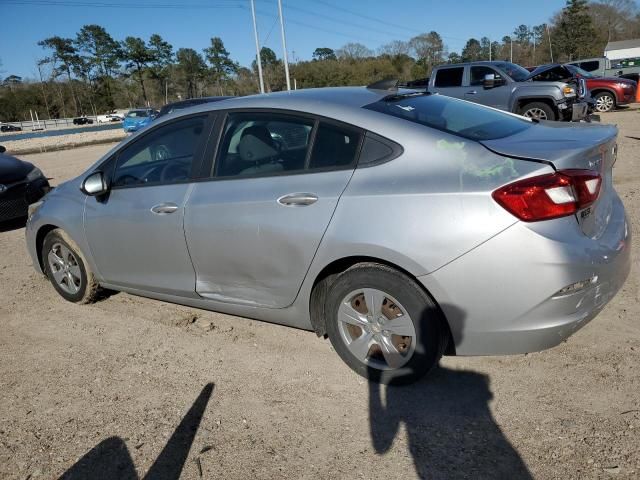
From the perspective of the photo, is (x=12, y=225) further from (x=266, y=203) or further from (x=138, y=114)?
(x=138, y=114)

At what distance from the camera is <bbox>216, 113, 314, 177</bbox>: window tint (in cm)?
297

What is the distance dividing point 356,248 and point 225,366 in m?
1.25

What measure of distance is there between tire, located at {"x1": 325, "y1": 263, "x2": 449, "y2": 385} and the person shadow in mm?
58

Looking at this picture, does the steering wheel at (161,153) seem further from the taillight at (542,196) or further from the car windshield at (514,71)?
the car windshield at (514,71)

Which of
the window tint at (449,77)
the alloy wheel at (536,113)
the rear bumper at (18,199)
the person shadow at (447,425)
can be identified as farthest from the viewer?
the window tint at (449,77)

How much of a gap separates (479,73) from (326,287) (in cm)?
1139

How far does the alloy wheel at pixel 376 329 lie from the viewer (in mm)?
A: 2658

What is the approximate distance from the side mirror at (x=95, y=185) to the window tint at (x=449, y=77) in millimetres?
11151

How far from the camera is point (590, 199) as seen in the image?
2430mm

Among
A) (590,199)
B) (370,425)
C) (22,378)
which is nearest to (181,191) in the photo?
(22,378)

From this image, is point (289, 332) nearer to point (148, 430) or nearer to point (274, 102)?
point (148, 430)

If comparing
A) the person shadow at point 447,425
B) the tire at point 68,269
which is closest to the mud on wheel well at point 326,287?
the person shadow at point 447,425

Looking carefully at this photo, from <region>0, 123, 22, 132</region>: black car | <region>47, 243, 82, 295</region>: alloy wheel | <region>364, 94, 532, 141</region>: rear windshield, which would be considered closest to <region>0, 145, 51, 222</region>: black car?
<region>47, 243, 82, 295</region>: alloy wheel

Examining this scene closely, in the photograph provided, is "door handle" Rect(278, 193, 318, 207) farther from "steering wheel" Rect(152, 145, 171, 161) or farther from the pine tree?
the pine tree
